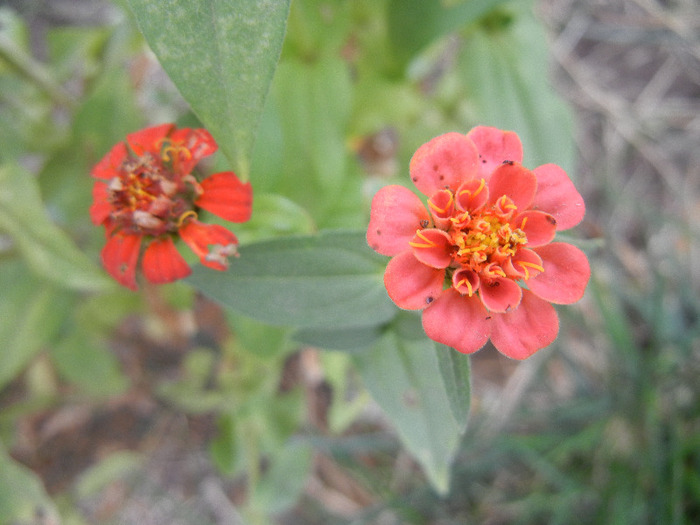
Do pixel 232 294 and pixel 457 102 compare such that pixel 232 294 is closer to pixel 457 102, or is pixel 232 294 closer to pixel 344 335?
pixel 344 335


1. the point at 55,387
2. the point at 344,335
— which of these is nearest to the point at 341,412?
the point at 344,335

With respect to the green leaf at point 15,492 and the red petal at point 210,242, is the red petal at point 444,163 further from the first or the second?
the green leaf at point 15,492

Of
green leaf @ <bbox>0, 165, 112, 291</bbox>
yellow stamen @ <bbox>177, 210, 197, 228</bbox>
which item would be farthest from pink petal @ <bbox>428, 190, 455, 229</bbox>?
green leaf @ <bbox>0, 165, 112, 291</bbox>

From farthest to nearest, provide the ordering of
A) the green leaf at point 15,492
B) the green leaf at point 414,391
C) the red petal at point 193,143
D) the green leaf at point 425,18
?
the green leaf at point 15,492
the green leaf at point 425,18
the green leaf at point 414,391
the red petal at point 193,143

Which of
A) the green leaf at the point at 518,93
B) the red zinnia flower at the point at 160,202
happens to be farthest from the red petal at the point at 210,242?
the green leaf at the point at 518,93

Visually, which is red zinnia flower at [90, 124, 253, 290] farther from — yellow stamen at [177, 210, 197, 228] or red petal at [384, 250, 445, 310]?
red petal at [384, 250, 445, 310]

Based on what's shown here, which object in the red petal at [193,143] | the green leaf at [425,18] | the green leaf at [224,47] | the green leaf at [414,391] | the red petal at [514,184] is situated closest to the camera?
the green leaf at [224,47]
